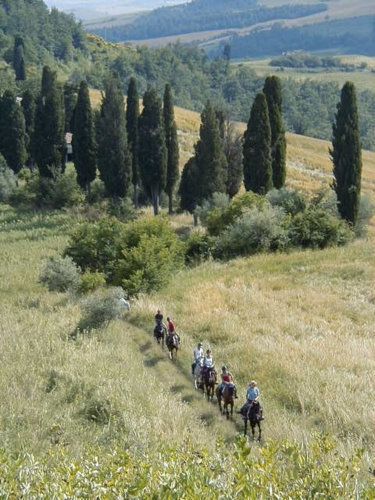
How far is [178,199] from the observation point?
5284 cm

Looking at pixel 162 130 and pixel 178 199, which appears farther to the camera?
pixel 178 199

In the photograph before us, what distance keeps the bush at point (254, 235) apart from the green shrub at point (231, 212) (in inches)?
17.1

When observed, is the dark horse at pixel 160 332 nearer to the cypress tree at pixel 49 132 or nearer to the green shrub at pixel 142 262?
the green shrub at pixel 142 262

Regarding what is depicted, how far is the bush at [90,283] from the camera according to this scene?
28953 mm

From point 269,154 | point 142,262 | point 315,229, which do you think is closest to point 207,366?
point 142,262

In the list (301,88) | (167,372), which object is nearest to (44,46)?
(301,88)

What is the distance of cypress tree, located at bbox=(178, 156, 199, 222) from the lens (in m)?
45.9

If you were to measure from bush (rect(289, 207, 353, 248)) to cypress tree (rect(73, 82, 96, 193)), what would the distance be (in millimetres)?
20051

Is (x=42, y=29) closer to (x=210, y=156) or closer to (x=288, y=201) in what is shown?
(x=210, y=156)

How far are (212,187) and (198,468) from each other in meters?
36.5

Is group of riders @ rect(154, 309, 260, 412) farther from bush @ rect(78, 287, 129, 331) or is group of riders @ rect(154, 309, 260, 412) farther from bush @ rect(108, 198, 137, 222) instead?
bush @ rect(108, 198, 137, 222)

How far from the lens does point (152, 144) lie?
46781 mm

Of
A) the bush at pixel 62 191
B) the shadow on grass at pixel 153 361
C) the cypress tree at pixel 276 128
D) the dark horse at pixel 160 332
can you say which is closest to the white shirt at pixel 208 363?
the shadow on grass at pixel 153 361

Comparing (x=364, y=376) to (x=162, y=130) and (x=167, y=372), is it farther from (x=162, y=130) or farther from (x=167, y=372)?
(x=162, y=130)
